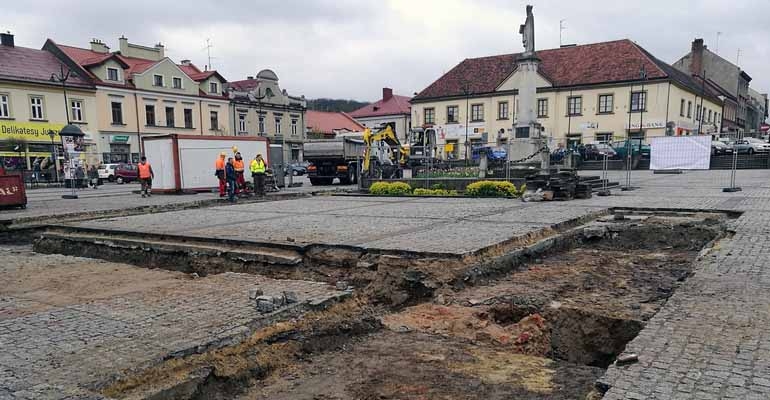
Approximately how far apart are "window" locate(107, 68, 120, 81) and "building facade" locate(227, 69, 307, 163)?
1083 cm

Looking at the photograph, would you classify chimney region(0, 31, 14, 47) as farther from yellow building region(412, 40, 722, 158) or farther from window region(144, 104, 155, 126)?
yellow building region(412, 40, 722, 158)

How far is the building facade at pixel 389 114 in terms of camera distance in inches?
2655

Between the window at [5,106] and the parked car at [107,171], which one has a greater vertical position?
the window at [5,106]

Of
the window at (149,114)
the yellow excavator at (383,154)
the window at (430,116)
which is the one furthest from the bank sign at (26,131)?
the window at (430,116)

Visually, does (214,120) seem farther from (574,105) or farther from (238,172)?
(574,105)

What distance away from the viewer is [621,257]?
7539mm

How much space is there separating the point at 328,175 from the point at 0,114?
26099 millimetres

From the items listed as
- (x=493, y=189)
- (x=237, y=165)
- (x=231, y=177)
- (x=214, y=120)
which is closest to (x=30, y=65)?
(x=214, y=120)

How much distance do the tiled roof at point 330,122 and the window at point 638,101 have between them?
32.7 m

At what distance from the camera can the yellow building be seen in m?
44.5

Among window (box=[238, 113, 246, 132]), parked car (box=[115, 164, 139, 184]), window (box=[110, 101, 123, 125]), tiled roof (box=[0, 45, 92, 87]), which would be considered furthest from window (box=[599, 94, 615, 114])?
tiled roof (box=[0, 45, 92, 87])

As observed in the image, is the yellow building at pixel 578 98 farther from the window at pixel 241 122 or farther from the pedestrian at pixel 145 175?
the pedestrian at pixel 145 175

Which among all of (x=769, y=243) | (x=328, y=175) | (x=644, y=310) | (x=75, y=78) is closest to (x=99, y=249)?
(x=644, y=310)

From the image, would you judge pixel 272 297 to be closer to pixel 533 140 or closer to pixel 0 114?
pixel 533 140
